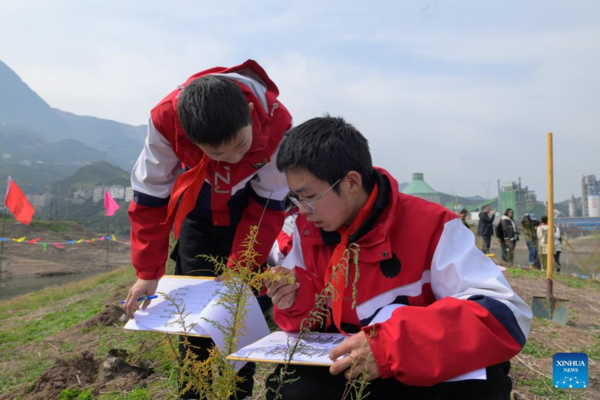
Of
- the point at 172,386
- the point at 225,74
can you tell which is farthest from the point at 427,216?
the point at 172,386

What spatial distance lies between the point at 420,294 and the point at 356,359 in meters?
0.48

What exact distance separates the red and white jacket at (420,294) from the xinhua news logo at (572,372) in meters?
1.70

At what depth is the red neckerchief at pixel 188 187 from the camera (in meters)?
2.26

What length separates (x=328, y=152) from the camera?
175cm

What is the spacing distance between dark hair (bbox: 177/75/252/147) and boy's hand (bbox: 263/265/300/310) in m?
0.66

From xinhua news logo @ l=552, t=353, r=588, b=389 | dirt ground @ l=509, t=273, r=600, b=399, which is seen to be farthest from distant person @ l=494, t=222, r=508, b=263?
xinhua news logo @ l=552, t=353, r=588, b=389

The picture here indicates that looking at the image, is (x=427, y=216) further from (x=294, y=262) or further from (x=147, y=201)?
(x=147, y=201)

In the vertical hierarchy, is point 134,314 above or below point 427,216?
below

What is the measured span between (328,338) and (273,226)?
948 mm

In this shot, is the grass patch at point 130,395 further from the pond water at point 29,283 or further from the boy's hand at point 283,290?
the pond water at point 29,283

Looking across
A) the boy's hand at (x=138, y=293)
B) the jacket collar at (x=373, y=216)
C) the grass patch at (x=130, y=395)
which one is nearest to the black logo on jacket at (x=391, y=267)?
the jacket collar at (x=373, y=216)

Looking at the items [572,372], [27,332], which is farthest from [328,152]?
[27,332]

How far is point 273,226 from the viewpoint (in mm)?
2545

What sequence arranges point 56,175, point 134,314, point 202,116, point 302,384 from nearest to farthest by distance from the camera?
point 302,384 < point 202,116 < point 134,314 < point 56,175
